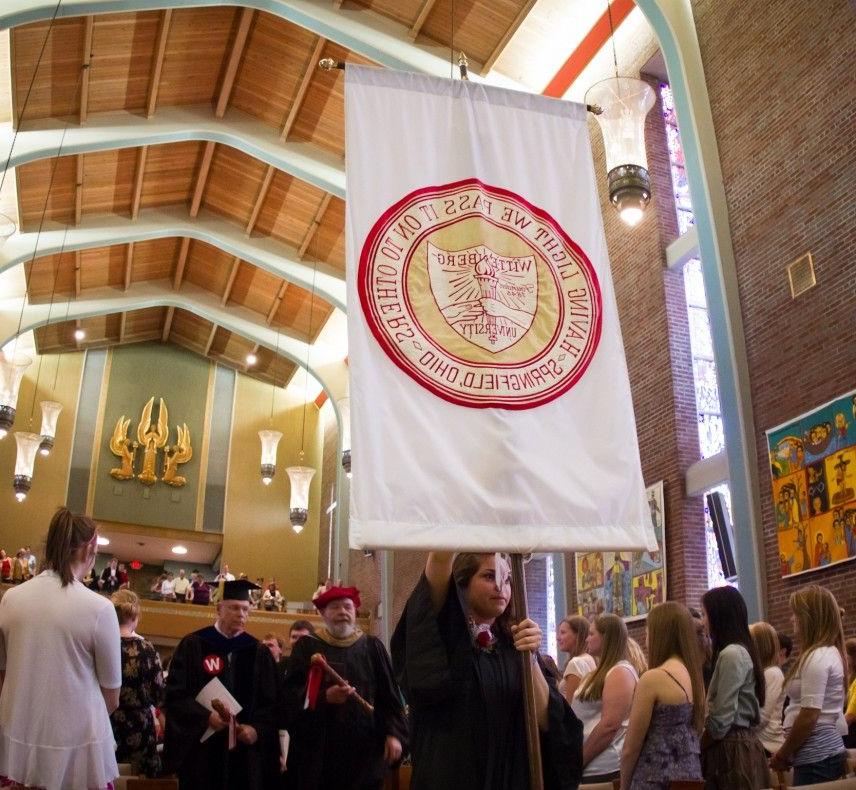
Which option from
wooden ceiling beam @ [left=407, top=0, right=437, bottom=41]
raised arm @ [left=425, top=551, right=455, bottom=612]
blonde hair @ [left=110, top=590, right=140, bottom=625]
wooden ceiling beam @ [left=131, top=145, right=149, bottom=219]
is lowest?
raised arm @ [left=425, top=551, right=455, bottom=612]

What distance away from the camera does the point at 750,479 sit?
9.20m

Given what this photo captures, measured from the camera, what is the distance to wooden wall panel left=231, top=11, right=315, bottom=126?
13766 mm

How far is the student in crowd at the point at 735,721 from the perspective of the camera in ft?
12.3

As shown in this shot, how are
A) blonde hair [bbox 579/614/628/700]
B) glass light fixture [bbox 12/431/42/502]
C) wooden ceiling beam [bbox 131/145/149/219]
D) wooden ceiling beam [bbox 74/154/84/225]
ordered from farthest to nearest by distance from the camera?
1. glass light fixture [bbox 12/431/42/502]
2. wooden ceiling beam [bbox 131/145/149/219]
3. wooden ceiling beam [bbox 74/154/84/225]
4. blonde hair [bbox 579/614/628/700]

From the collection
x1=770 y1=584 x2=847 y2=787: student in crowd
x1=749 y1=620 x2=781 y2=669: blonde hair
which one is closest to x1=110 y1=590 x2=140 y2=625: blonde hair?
x1=749 y1=620 x2=781 y2=669: blonde hair

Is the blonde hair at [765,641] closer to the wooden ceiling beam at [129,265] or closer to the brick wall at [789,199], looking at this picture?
the brick wall at [789,199]

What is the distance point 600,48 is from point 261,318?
1117cm

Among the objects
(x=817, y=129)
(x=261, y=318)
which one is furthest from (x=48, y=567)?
(x=261, y=318)

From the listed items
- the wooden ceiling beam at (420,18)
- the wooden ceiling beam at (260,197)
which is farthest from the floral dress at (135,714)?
the wooden ceiling beam at (260,197)

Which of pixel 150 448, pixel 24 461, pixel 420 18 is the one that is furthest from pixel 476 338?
pixel 150 448

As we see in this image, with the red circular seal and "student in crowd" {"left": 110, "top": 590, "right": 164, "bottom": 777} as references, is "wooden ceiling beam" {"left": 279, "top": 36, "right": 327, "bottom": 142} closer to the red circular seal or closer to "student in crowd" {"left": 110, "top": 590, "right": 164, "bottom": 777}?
"student in crowd" {"left": 110, "top": 590, "right": 164, "bottom": 777}

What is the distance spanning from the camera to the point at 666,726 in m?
3.50

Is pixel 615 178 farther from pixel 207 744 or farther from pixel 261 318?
pixel 261 318

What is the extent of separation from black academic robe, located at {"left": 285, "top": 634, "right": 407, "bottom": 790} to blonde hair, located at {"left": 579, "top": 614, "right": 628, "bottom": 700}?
41.1 inches
